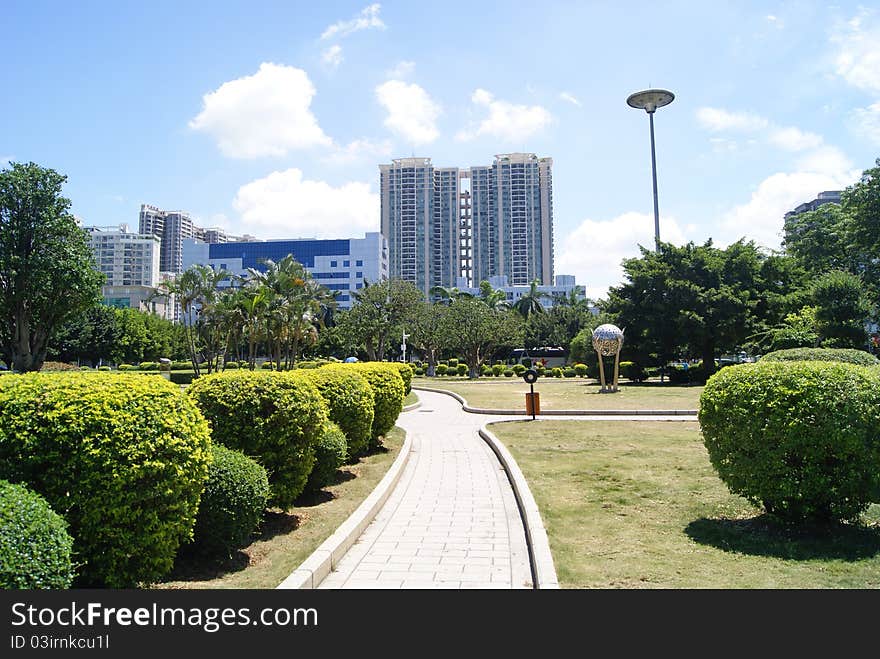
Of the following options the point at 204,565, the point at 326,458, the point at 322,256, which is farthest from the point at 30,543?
the point at 322,256

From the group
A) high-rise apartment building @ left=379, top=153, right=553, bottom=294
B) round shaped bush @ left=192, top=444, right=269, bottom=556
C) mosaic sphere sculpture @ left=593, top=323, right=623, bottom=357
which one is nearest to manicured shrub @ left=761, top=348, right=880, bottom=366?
round shaped bush @ left=192, top=444, right=269, bottom=556

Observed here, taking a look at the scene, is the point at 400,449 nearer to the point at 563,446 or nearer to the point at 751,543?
the point at 563,446

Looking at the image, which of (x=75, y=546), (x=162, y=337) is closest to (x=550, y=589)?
(x=75, y=546)

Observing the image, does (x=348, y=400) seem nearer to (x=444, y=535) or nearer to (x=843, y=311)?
(x=444, y=535)

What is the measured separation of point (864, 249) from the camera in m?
31.2

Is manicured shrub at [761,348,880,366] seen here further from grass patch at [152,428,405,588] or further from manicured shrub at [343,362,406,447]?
grass patch at [152,428,405,588]

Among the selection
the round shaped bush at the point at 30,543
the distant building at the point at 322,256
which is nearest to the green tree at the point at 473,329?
the round shaped bush at the point at 30,543

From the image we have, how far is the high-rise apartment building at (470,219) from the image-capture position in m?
138

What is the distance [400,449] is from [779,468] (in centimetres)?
765

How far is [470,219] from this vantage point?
14338 cm

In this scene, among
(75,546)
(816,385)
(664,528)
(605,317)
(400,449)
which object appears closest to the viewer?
(75,546)

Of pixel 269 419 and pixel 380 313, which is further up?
pixel 380 313

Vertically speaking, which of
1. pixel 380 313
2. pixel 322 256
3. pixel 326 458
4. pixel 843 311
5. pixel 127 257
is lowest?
pixel 326 458

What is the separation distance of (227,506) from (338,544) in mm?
1152
